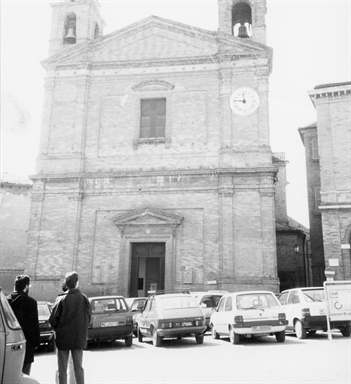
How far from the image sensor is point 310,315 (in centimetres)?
1161

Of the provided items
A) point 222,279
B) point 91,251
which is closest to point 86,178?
point 91,251

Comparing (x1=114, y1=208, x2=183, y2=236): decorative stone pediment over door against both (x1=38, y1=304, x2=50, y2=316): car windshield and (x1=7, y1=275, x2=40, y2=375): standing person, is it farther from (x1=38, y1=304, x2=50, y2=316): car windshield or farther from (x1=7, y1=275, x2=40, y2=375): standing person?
(x1=7, y1=275, x2=40, y2=375): standing person

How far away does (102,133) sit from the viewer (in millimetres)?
21734

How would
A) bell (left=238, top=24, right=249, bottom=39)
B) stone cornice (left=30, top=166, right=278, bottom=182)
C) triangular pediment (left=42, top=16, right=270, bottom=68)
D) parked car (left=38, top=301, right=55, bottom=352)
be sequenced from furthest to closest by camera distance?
bell (left=238, top=24, right=249, bottom=39) < triangular pediment (left=42, top=16, right=270, bottom=68) < stone cornice (left=30, top=166, right=278, bottom=182) < parked car (left=38, top=301, right=55, bottom=352)

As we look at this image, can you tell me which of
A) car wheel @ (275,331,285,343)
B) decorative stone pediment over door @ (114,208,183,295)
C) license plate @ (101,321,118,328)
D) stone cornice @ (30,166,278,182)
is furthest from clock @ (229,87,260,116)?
license plate @ (101,321,118,328)

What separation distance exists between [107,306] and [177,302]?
1.85 metres

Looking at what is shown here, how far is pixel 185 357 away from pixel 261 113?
1399cm

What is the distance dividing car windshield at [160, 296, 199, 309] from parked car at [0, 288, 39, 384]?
8108 mm

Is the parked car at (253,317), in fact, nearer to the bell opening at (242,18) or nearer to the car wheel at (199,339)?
the car wheel at (199,339)

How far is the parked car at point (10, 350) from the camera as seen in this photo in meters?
3.44

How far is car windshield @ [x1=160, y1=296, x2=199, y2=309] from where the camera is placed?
1171cm

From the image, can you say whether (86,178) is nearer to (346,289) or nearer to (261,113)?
(261,113)

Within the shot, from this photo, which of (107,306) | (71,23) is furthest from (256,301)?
(71,23)

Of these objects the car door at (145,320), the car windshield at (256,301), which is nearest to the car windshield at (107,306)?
the car door at (145,320)
